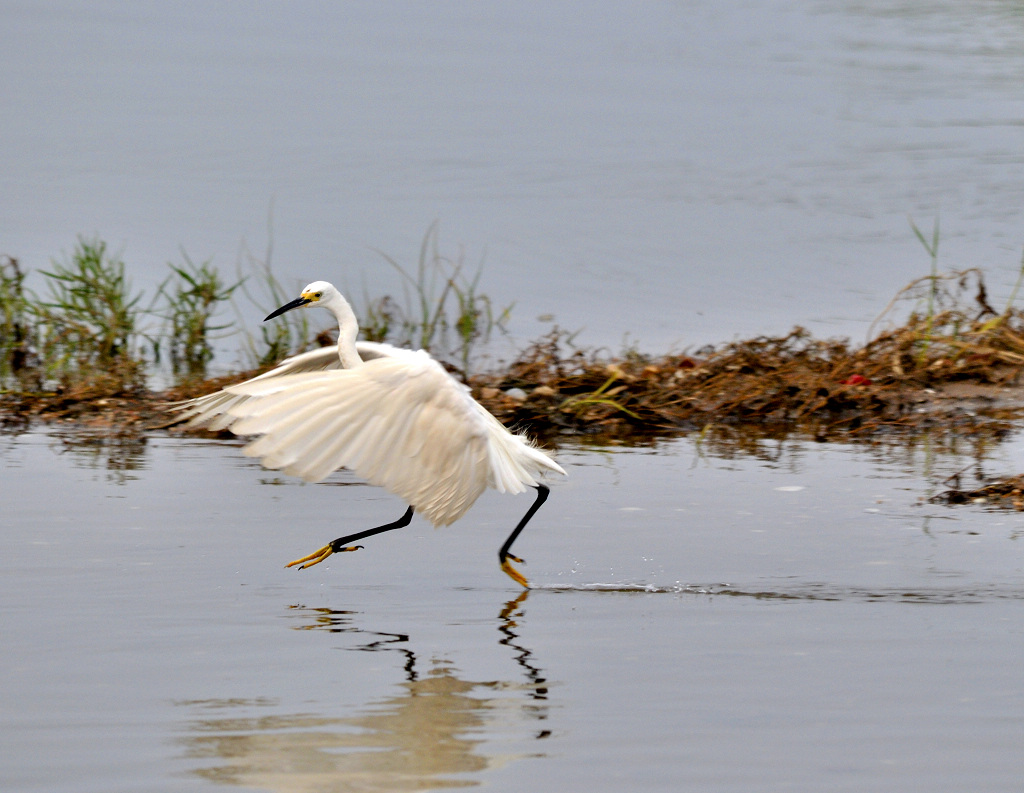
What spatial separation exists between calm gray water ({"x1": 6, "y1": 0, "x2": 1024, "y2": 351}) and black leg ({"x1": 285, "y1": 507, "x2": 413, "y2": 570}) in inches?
226

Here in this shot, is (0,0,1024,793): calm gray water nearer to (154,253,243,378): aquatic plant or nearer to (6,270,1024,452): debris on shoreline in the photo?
(6,270,1024,452): debris on shoreline

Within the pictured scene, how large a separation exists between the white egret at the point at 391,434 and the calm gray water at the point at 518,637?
385 millimetres

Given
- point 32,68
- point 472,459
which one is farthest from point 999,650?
point 32,68

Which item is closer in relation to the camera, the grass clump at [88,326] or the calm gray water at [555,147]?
the grass clump at [88,326]

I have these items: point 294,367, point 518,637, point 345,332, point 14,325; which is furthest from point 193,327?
point 518,637

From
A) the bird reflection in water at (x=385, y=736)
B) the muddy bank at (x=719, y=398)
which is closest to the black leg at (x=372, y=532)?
the bird reflection in water at (x=385, y=736)

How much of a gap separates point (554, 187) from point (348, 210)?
9.52ft

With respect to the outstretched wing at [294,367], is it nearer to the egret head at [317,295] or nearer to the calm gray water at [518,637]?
the egret head at [317,295]

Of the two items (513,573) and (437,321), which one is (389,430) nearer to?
(513,573)

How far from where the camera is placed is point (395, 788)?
3.73 meters

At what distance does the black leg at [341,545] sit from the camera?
591 centimetres

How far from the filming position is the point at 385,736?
13.5 ft

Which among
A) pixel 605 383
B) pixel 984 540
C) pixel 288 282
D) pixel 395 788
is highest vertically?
pixel 288 282

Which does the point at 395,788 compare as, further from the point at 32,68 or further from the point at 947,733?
the point at 32,68
